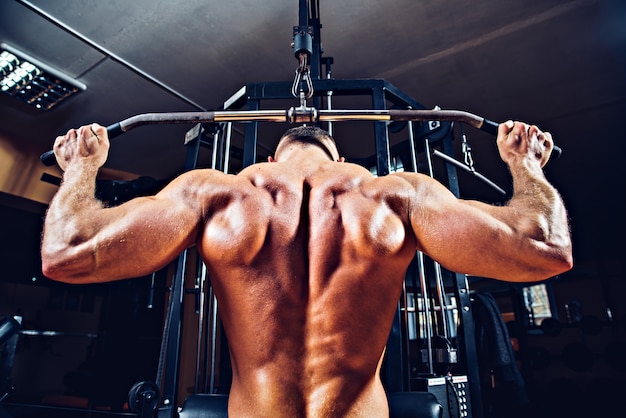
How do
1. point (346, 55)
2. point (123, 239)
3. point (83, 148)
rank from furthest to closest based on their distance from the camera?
point (346, 55) → point (83, 148) → point (123, 239)

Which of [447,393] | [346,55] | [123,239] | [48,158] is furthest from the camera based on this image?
[346,55]

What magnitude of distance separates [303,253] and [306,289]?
0.12 m

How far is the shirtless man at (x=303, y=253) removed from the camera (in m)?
1.25

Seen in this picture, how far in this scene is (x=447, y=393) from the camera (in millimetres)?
1987

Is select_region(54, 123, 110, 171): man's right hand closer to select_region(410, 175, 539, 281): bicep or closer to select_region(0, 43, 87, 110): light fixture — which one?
select_region(410, 175, 539, 281): bicep

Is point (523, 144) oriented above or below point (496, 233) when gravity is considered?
above

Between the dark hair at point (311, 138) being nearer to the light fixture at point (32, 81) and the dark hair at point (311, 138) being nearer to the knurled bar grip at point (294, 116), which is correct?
the knurled bar grip at point (294, 116)

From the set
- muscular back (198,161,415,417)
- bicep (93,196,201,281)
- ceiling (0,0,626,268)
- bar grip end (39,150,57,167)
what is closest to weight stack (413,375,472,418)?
muscular back (198,161,415,417)

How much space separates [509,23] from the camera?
303cm

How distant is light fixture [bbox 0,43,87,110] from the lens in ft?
11.0

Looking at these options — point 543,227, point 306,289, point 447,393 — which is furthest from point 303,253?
point 447,393

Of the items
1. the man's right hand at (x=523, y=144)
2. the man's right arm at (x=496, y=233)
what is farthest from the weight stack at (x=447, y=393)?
the man's right hand at (x=523, y=144)

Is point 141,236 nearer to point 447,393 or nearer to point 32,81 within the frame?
point 447,393

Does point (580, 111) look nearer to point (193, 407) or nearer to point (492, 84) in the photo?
point (492, 84)
